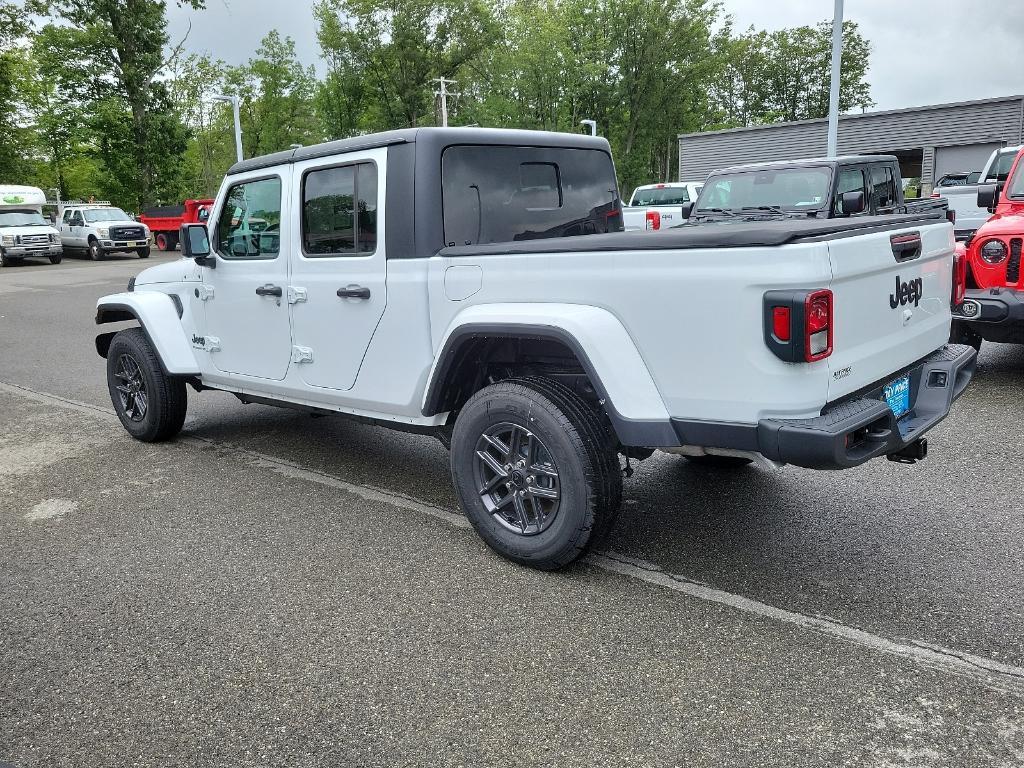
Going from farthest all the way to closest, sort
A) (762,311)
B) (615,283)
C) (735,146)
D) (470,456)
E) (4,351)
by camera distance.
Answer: (735,146) → (4,351) → (470,456) → (615,283) → (762,311)

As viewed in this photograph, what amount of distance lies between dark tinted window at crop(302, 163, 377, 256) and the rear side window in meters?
8.20

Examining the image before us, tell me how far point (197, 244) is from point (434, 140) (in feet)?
6.49

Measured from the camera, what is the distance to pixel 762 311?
2867 mm

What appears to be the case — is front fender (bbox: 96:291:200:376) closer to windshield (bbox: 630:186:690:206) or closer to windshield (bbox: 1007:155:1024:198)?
windshield (bbox: 1007:155:1024:198)

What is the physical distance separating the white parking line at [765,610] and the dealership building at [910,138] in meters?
30.1

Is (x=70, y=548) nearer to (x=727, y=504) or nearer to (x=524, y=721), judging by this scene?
(x=524, y=721)

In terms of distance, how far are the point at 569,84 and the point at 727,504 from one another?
1788 inches

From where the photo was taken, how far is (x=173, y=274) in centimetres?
570

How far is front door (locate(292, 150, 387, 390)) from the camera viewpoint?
165 inches

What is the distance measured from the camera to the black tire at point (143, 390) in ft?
18.9

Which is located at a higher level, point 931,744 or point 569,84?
point 569,84

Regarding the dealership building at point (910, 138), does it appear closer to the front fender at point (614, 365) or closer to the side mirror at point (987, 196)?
the side mirror at point (987, 196)

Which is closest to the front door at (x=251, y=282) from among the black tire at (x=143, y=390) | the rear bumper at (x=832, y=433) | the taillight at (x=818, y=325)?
the black tire at (x=143, y=390)

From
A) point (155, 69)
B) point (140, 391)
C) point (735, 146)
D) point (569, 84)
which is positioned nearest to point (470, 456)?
point (140, 391)
